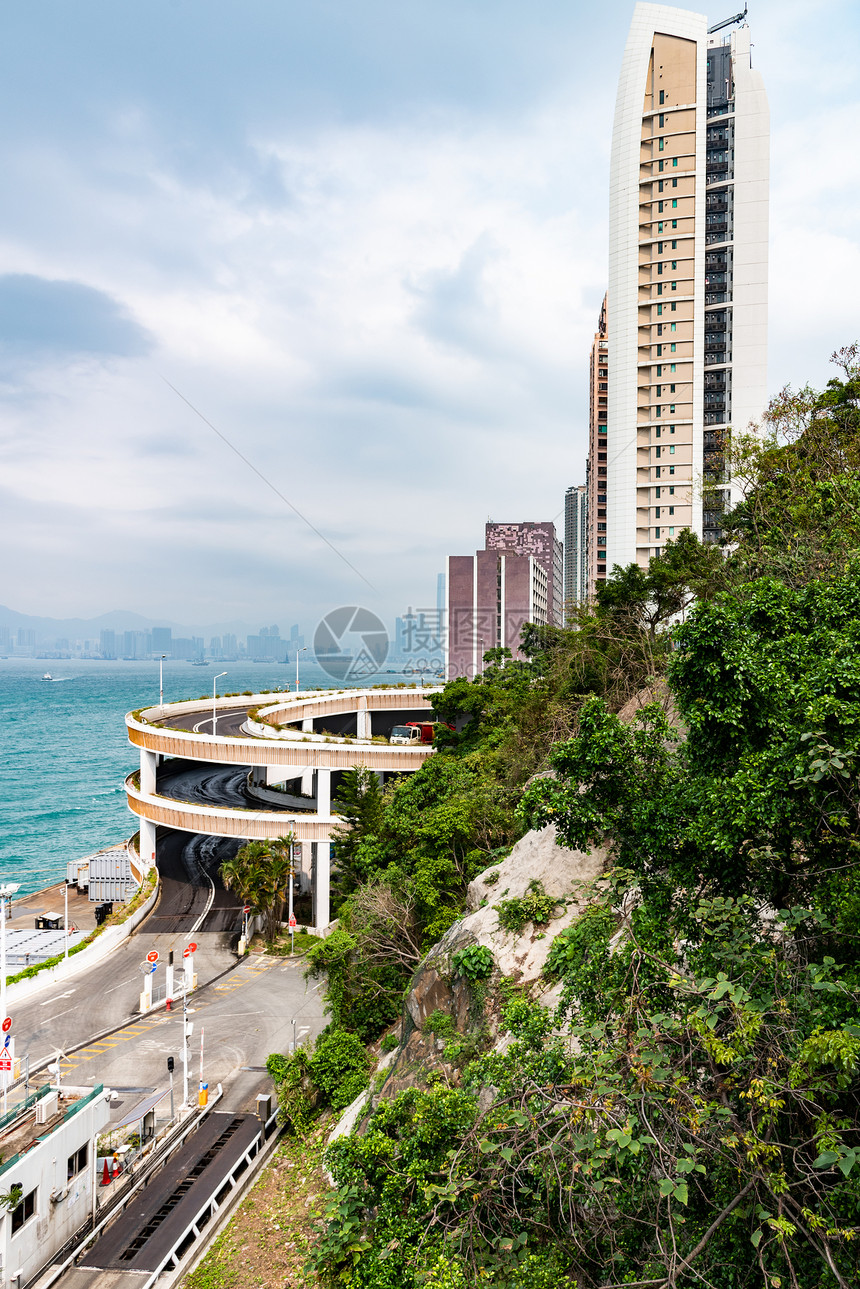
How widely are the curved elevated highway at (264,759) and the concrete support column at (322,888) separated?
53mm

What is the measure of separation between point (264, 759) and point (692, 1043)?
33.8 meters

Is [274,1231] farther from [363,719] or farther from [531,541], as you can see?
[531,541]

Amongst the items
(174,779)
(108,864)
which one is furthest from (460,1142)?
(174,779)

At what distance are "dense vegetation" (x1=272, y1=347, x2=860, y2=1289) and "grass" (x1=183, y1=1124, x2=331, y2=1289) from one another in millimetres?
6024

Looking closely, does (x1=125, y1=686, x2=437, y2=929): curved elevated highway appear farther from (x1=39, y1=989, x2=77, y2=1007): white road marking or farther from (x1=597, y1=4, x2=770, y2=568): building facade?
(x1=597, y1=4, x2=770, y2=568): building facade

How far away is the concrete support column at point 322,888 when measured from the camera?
38906 mm

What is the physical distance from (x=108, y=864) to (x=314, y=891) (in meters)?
16.6

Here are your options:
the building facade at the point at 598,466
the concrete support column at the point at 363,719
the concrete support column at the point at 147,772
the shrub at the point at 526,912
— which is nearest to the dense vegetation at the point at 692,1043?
the shrub at the point at 526,912

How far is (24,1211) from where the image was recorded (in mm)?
15523

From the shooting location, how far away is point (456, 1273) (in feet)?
24.4

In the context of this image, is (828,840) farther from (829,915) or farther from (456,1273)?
(456,1273)

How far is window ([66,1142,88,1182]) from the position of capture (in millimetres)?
16844

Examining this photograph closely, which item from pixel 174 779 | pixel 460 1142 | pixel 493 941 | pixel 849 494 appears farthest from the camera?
pixel 174 779

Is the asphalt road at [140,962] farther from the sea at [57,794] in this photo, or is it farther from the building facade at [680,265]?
the building facade at [680,265]
